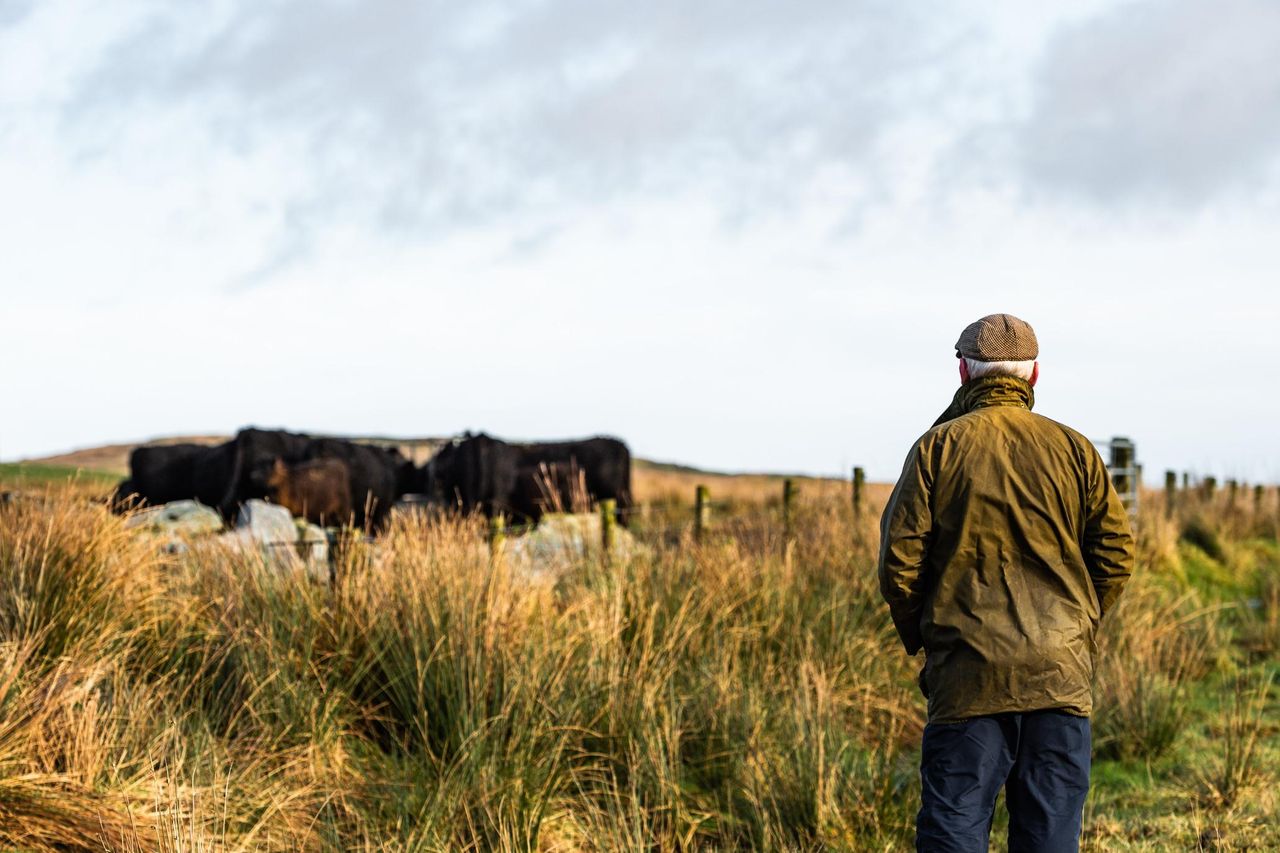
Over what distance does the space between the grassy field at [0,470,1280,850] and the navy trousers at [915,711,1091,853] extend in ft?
4.00

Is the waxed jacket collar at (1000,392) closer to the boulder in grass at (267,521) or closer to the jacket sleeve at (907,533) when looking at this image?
the jacket sleeve at (907,533)

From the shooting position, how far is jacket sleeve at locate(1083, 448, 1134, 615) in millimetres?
3621

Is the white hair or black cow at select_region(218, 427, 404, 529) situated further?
black cow at select_region(218, 427, 404, 529)

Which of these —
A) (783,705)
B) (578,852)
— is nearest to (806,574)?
(783,705)

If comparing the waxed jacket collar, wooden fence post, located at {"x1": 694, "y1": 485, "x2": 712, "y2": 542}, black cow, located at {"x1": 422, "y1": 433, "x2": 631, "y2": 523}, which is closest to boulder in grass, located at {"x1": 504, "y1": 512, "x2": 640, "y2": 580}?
wooden fence post, located at {"x1": 694, "y1": 485, "x2": 712, "y2": 542}

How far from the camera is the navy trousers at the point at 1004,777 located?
11.4 ft

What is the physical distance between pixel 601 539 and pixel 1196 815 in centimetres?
462

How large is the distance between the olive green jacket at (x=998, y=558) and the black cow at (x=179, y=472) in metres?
16.8

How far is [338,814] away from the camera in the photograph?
15.7ft

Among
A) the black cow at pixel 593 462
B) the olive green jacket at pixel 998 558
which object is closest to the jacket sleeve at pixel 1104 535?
the olive green jacket at pixel 998 558

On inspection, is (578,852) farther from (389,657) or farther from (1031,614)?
(1031,614)

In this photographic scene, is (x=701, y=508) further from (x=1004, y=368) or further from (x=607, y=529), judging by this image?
(x=1004, y=368)

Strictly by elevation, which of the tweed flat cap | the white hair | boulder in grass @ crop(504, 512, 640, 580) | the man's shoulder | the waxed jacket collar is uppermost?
the tweed flat cap

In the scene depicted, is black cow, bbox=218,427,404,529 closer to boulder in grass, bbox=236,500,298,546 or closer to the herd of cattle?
the herd of cattle
